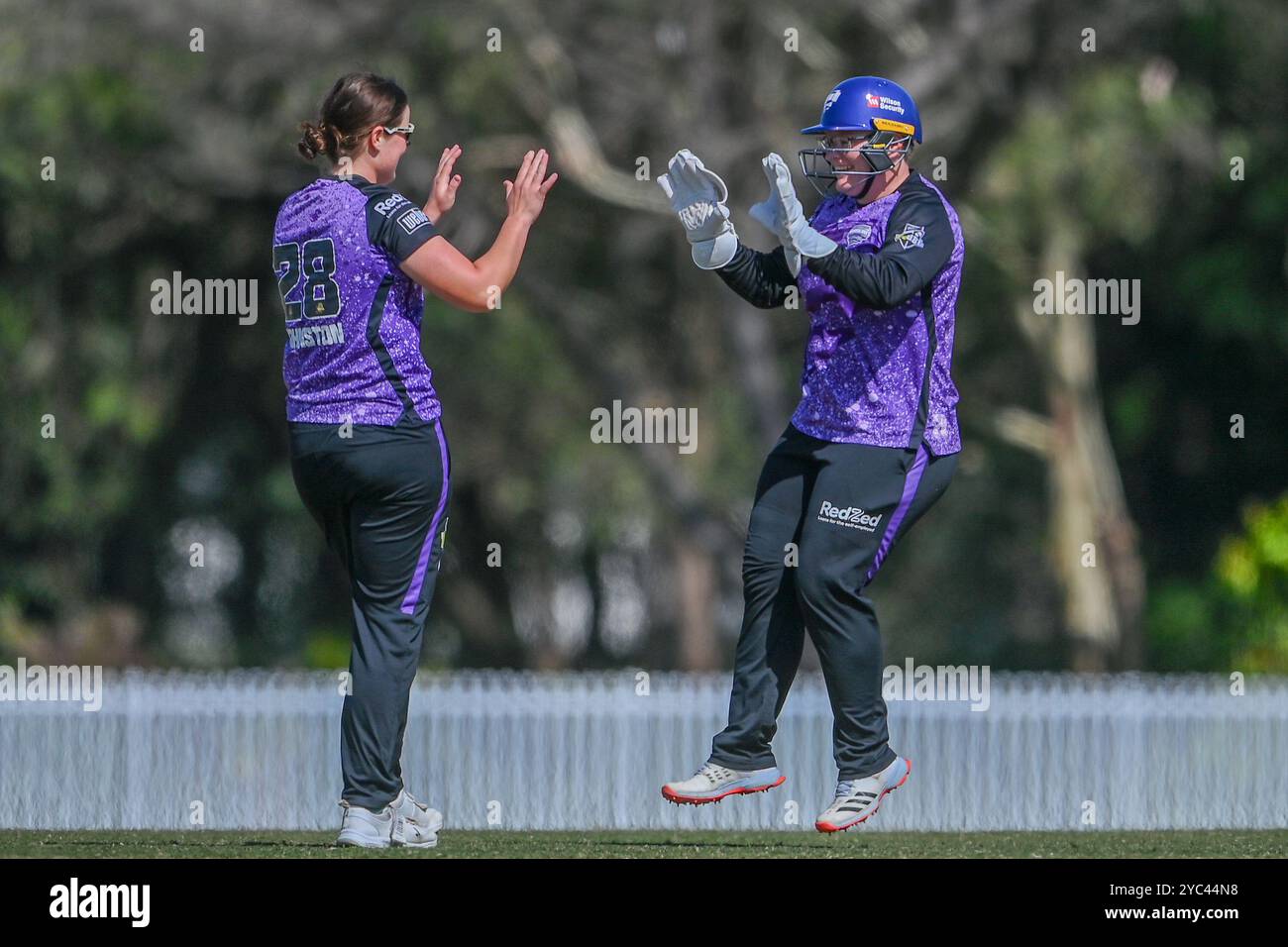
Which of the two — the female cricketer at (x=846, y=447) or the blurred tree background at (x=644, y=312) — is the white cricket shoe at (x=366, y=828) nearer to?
the female cricketer at (x=846, y=447)

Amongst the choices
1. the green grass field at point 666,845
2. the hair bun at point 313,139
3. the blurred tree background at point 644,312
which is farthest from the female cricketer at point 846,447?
the blurred tree background at point 644,312

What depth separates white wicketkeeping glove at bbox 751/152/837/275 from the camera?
229 inches

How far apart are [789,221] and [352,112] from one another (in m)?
1.32

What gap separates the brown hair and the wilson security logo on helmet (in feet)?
3.99

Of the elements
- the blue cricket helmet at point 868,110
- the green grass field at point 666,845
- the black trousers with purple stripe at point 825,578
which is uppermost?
the blue cricket helmet at point 868,110

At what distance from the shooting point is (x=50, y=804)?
11.6 m

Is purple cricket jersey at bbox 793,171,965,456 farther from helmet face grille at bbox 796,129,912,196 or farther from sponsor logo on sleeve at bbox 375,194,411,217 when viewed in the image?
sponsor logo on sleeve at bbox 375,194,411,217

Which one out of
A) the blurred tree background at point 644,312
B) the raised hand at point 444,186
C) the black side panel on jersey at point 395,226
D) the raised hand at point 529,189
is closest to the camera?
the black side panel on jersey at point 395,226

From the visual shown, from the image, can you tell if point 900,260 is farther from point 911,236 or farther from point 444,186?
point 444,186

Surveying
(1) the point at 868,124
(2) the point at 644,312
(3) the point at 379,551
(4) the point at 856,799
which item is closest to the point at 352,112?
(3) the point at 379,551

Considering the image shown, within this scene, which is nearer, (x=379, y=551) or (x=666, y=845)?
(x=379, y=551)

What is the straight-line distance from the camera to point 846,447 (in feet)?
20.5

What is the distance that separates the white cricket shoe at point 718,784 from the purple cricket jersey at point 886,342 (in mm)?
1037

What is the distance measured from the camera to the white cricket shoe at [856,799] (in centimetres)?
617
